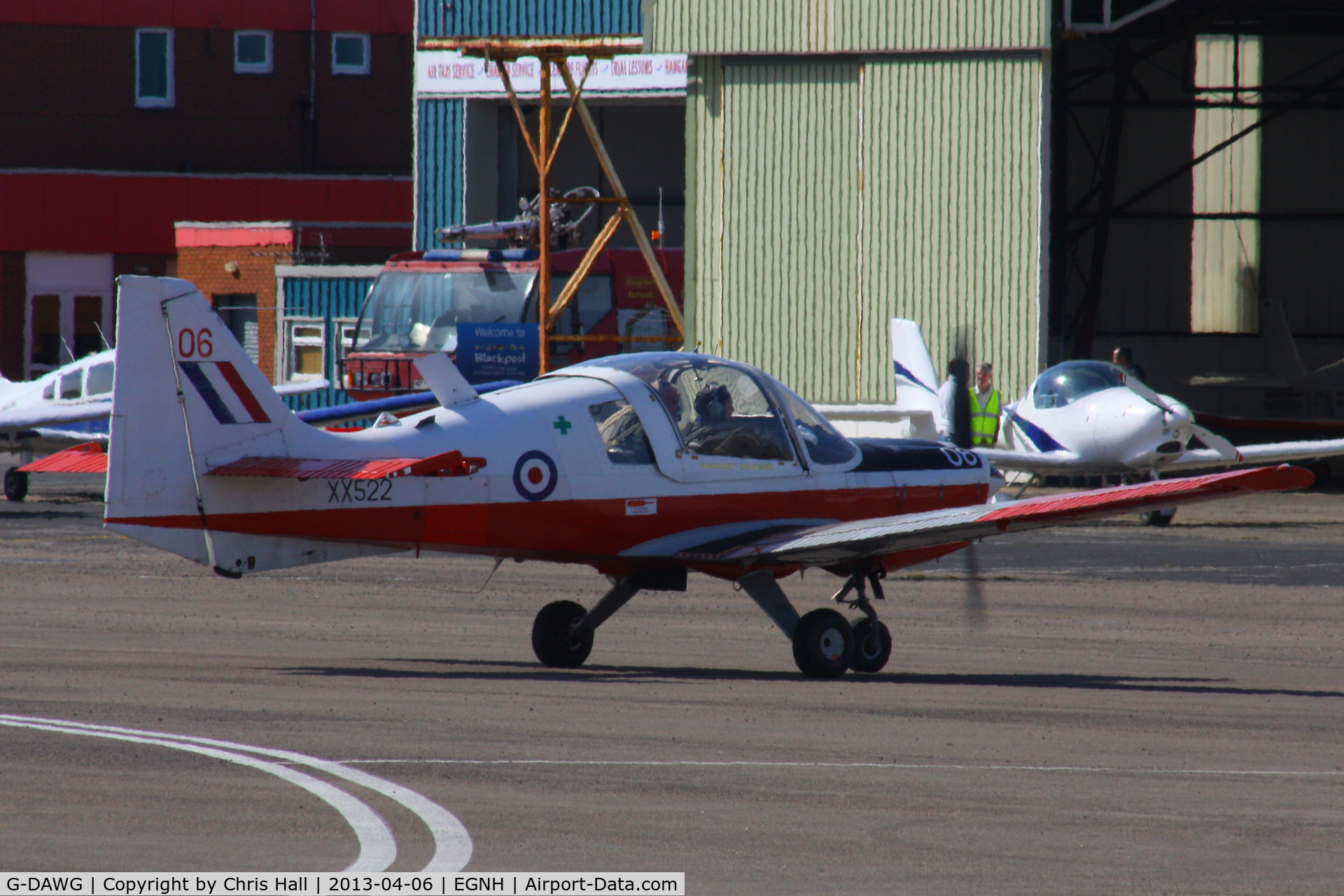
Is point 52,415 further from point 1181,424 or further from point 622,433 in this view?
point 622,433

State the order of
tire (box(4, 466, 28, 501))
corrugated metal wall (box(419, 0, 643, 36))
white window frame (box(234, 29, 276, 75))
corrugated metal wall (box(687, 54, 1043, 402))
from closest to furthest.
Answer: tire (box(4, 466, 28, 501)) → corrugated metal wall (box(687, 54, 1043, 402)) → corrugated metal wall (box(419, 0, 643, 36)) → white window frame (box(234, 29, 276, 75))

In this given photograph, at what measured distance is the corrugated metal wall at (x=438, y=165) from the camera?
39906mm

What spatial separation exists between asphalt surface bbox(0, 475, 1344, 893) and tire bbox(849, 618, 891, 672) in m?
0.18

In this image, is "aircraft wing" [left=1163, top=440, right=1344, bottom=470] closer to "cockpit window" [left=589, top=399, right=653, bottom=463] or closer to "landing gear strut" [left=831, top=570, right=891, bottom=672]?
"landing gear strut" [left=831, top=570, right=891, bottom=672]

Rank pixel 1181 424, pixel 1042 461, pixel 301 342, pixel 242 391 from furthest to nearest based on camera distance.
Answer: pixel 301 342 < pixel 1042 461 < pixel 1181 424 < pixel 242 391

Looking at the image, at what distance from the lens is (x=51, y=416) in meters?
26.5

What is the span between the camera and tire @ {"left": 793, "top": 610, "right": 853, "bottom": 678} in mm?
11961

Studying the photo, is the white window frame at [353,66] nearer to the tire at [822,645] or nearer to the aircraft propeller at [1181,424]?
the aircraft propeller at [1181,424]

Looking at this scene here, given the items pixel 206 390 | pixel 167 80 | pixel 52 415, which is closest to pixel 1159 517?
pixel 52 415

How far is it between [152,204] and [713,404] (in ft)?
135

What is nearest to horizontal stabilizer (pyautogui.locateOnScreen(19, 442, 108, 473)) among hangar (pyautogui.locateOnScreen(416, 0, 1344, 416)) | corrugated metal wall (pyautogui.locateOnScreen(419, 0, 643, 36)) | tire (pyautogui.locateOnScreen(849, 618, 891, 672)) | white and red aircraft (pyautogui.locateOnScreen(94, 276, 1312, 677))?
white and red aircraft (pyautogui.locateOnScreen(94, 276, 1312, 677))

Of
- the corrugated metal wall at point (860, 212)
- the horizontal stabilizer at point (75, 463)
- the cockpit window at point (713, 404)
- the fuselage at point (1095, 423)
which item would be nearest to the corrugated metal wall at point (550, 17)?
the corrugated metal wall at point (860, 212)

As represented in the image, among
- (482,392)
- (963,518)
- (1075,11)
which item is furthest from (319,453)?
(1075,11)

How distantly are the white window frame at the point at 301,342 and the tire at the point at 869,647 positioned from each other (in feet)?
100
